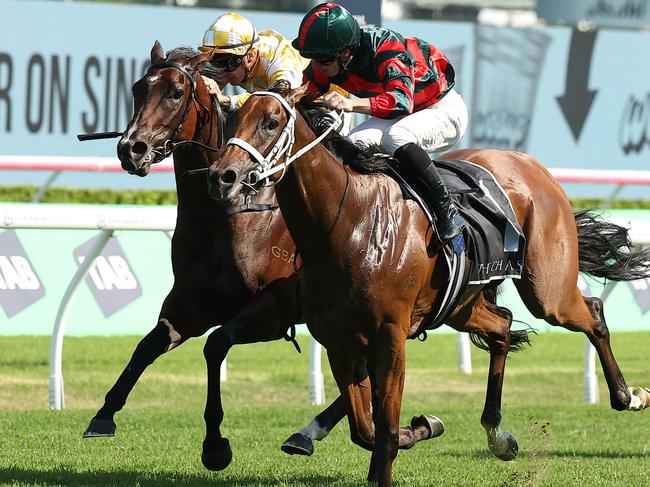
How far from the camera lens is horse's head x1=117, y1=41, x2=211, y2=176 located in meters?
4.72

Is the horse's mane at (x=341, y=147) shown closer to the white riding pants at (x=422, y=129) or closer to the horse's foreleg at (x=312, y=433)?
the white riding pants at (x=422, y=129)

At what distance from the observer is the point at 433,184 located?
4602 mm

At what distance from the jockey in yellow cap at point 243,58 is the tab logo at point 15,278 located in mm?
2869

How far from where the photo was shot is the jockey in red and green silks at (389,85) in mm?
4453

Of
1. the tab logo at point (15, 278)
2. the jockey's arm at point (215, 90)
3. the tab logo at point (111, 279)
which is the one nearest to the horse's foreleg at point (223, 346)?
the jockey's arm at point (215, 90)

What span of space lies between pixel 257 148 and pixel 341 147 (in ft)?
2.08


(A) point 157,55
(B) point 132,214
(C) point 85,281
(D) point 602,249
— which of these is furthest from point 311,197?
(C) point 85,281

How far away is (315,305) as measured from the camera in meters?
4.33

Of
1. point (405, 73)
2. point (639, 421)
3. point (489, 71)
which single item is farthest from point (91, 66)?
point (405, 73)

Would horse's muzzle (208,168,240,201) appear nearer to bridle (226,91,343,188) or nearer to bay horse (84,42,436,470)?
bridle (226,91,343,188)

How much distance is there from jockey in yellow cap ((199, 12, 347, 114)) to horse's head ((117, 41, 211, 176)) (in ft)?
0.56

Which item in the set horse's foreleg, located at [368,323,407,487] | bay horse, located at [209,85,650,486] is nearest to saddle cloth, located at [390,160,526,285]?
bay horse, located at [209,85,650,486]

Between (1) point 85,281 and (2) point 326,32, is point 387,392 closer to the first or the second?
(2) point 326,32

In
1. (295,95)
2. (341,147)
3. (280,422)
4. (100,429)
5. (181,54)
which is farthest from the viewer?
(280,422)
